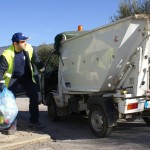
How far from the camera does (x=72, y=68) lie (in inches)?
333

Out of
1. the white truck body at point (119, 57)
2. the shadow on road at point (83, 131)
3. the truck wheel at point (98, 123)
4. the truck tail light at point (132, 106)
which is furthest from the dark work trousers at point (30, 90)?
the truck tail light at point (132, 106)

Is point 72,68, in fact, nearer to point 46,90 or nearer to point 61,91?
point 61,91

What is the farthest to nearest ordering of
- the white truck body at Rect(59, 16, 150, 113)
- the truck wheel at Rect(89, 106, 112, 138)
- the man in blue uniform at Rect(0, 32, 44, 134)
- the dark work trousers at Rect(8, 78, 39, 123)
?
the dark work trousers at Rect(8, 78, 39, 123)
the man in blue uniform at Rect(0, 32, 44, 134)
the truck wheel at Rect(89, 106, 112, 138)
the white truck body at Rect(59, 16, 150, 113)

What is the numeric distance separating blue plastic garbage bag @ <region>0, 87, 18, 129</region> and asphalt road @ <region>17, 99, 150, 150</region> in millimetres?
626

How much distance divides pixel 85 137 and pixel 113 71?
1477 millimetres

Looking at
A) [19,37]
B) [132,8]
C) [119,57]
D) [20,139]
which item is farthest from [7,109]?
[132,8]

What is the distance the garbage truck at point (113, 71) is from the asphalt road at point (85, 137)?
0.32 metres

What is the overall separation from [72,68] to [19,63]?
4.20 ft

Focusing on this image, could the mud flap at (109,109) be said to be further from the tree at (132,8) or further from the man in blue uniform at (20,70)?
the tree at (132,8)

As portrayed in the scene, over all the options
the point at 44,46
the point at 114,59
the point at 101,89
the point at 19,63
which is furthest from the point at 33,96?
the point at 44,46

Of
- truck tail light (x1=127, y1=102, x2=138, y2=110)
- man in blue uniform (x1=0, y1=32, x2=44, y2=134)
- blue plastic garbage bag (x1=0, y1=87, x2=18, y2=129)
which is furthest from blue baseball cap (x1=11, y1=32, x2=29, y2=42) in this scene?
truck tail light (x1=127, y1=102, x2=138, y2=110)

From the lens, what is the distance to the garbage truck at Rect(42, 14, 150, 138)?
22.1 ft

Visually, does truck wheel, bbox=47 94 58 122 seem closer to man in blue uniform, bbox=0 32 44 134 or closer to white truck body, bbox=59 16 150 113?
man in blue uniform, bbox=0 32 44 134

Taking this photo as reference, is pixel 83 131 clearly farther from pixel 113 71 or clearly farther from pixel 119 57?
pixel 119 57
